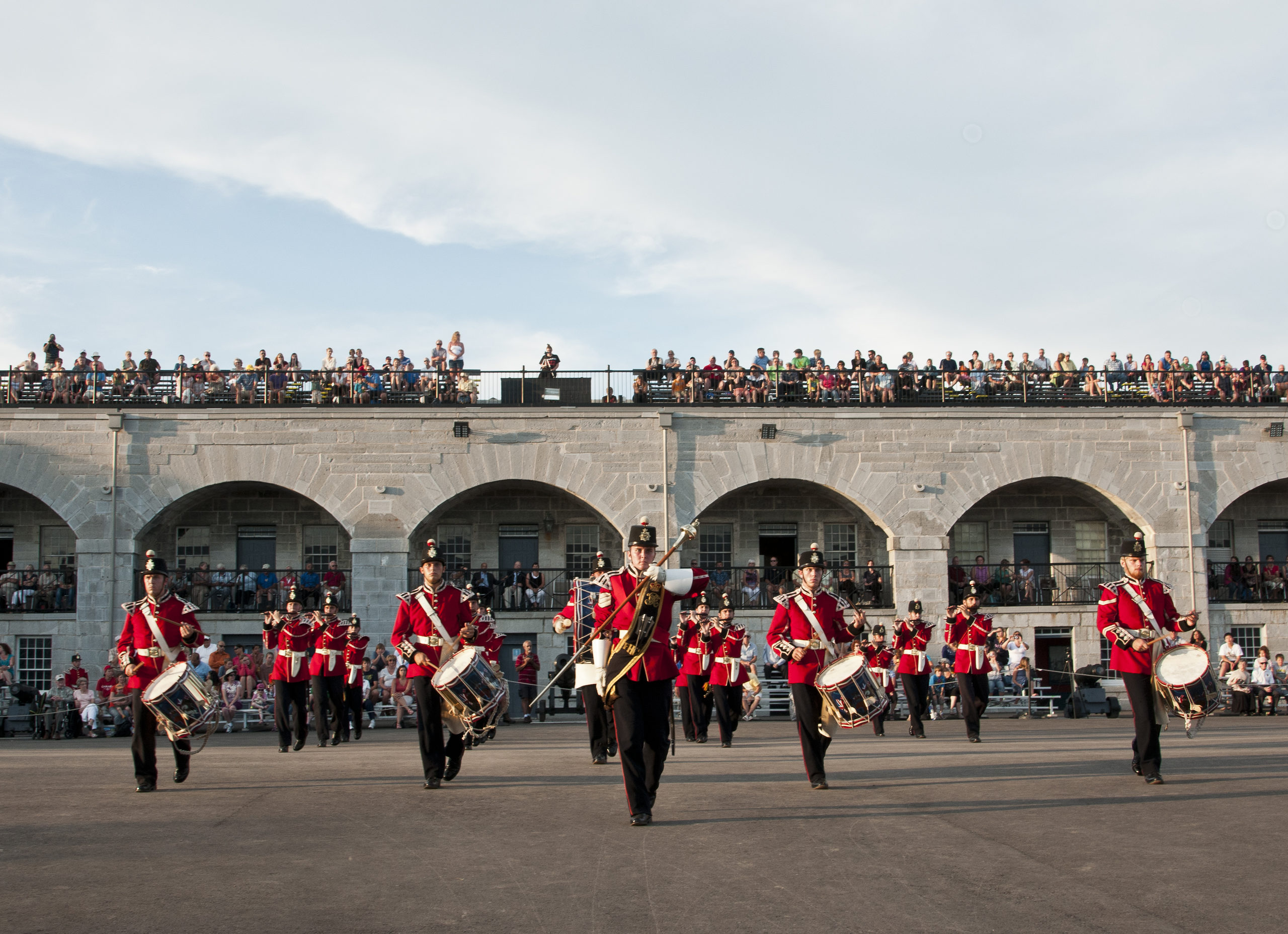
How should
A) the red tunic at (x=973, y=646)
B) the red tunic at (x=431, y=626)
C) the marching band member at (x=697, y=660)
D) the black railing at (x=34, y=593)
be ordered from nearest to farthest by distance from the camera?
the red tunic at (x=431, y=626), the red tunic at (x=973, y=646), the marching band member at (x=697, y=660), the black railing at (x=34, y=593)

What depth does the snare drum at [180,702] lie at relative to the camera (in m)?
10.9

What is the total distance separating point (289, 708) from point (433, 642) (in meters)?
6.16

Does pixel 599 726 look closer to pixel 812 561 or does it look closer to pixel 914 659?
pixel 812 561

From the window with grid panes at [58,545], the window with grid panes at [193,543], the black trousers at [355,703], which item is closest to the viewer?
the black trousers at [355,703]

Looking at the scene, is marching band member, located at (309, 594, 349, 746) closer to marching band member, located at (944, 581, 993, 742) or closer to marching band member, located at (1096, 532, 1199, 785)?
marching band member, located at (944, 581, 993, 742)

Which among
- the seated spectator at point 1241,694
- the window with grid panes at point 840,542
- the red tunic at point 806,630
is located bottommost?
the seated spectator at point 1241,694

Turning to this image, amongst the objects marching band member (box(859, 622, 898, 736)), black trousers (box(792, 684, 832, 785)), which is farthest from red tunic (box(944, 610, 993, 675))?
black trousers (box(792, 684, 832, 785))

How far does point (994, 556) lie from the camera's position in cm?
3170

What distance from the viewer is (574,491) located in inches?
1142

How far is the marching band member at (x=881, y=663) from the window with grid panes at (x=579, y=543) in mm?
10125

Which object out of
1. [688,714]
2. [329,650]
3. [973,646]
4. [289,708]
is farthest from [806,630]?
[289,708]

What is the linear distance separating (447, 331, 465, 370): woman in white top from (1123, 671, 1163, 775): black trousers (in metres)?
21.8

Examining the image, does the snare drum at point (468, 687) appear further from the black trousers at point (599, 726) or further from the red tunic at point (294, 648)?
the red tunic at point (294, 648)

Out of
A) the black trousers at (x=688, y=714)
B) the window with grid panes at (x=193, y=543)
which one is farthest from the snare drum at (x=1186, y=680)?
the window with grid panes at (x=193, y=543)
